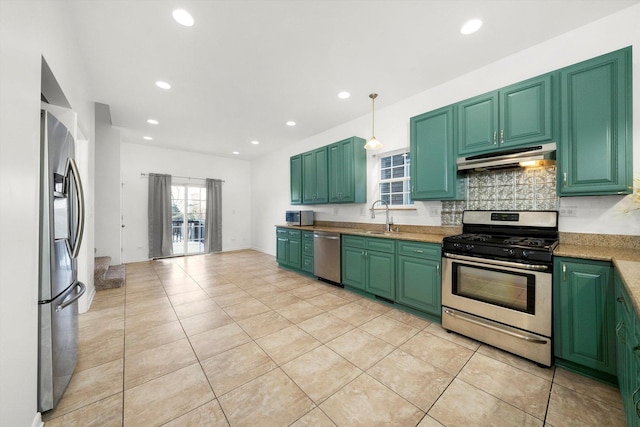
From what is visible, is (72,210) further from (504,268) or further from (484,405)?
(504,268)

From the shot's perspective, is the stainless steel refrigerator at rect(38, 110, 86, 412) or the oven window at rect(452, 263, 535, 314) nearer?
the stainless steel refrigerator at rect(38, 110, 86, 412)

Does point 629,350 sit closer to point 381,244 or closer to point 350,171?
point 381,244

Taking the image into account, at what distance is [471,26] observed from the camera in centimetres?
215

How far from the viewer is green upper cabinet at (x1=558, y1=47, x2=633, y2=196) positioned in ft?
6.10

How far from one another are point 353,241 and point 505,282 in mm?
1827

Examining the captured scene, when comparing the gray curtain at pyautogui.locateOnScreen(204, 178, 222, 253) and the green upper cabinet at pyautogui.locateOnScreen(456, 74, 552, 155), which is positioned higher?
the green upper cabinet at pyautogui.locateOnScreen(456, 74, 552, 155)

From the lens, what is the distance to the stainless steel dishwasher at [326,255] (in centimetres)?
381

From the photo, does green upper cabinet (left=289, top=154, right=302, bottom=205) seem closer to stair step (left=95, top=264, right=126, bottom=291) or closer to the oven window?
stair step (left=95, top=264, right=126, bottom=291)

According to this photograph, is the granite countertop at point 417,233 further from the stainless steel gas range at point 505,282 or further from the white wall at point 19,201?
the white wall at point 19,201

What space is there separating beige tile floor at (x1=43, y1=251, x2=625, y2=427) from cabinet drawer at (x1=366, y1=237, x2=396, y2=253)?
2.48 feet

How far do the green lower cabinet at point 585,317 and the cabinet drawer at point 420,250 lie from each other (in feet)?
2.99

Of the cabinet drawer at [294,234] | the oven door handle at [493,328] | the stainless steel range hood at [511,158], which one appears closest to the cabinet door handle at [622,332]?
the oven door handle at [493,328]

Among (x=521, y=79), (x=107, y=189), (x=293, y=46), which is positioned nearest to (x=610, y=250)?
(x=521, y=79)

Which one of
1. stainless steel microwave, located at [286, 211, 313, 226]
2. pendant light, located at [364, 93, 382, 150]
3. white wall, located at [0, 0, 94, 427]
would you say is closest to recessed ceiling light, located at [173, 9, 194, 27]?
white wall, located at [0, 0, 94, 427]
